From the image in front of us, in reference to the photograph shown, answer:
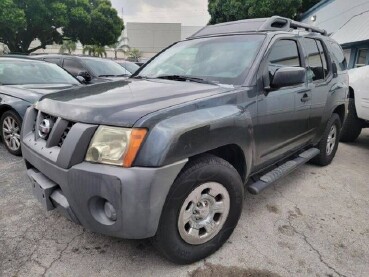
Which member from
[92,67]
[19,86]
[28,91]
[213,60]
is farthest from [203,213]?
[92,67]

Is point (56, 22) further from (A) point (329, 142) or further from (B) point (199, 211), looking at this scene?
(B) point (199, 211)

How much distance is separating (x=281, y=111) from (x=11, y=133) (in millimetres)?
3761

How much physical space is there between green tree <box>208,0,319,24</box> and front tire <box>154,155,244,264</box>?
63.6 ft

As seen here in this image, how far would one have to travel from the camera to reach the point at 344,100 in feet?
15.2

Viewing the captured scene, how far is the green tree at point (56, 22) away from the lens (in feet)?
64.8

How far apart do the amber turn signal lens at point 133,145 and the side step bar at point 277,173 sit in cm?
134

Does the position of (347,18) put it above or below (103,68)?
above

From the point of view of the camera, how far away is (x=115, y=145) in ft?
6.51

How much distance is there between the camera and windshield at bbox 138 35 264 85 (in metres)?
2.88

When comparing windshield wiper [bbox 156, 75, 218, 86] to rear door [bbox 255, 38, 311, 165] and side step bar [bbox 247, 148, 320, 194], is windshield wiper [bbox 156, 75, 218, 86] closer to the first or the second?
rear door [bbox 255, 38, 311, 165]

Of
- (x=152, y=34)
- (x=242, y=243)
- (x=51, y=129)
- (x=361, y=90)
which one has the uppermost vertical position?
(x=152, y=34)

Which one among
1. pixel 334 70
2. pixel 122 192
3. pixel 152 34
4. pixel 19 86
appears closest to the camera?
pixel 122 192

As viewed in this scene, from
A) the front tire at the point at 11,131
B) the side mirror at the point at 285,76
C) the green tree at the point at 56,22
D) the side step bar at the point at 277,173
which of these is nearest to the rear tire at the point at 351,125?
the side step bar at the point at 277,173

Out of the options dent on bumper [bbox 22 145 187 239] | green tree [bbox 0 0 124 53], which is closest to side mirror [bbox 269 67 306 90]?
dent on bumper [bbox 22 145 187 239]
